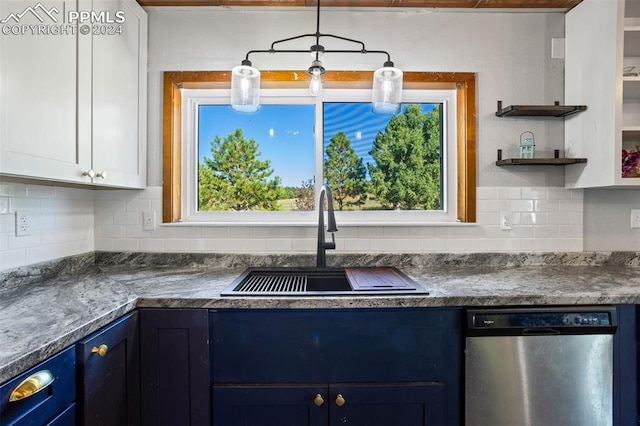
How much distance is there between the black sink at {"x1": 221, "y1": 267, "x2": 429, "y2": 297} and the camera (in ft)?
4.52

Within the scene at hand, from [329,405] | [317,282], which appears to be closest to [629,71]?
[317,282]

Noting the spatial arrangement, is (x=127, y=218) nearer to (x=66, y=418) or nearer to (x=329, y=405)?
(x=66, y=418)

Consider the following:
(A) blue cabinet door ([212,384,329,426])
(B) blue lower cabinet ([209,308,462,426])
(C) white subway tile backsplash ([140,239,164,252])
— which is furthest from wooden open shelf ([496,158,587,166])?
(C) white subway tile backsplash ([140,239,164,252])

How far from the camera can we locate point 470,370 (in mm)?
1308

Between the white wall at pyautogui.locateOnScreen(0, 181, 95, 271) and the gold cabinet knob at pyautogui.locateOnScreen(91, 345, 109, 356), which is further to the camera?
the white wall at pyautogui.locateOnScreen(0, 181, 95, 271)

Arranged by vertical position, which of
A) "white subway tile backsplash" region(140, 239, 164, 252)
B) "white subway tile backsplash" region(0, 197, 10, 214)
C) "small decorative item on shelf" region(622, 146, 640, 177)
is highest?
"small decorative item on shelf" region(622, 146, 640, 177)

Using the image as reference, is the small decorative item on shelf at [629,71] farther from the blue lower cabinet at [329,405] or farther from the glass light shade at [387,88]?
the blue lower cabinet at [329,405]

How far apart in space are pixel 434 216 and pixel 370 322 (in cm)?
98

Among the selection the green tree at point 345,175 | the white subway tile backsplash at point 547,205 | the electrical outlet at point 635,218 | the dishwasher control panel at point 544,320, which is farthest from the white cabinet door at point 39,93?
the electrical outlet at point 635,218

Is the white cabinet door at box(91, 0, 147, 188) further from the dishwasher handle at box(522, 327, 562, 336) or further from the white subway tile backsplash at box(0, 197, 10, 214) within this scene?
the dishwasher handle at box(522, 327, 562, 336)

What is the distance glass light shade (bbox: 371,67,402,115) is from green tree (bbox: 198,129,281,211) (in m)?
0.75

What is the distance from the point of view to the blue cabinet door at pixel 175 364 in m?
1.30

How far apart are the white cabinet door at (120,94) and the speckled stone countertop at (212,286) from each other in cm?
47

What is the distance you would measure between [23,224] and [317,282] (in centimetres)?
133
